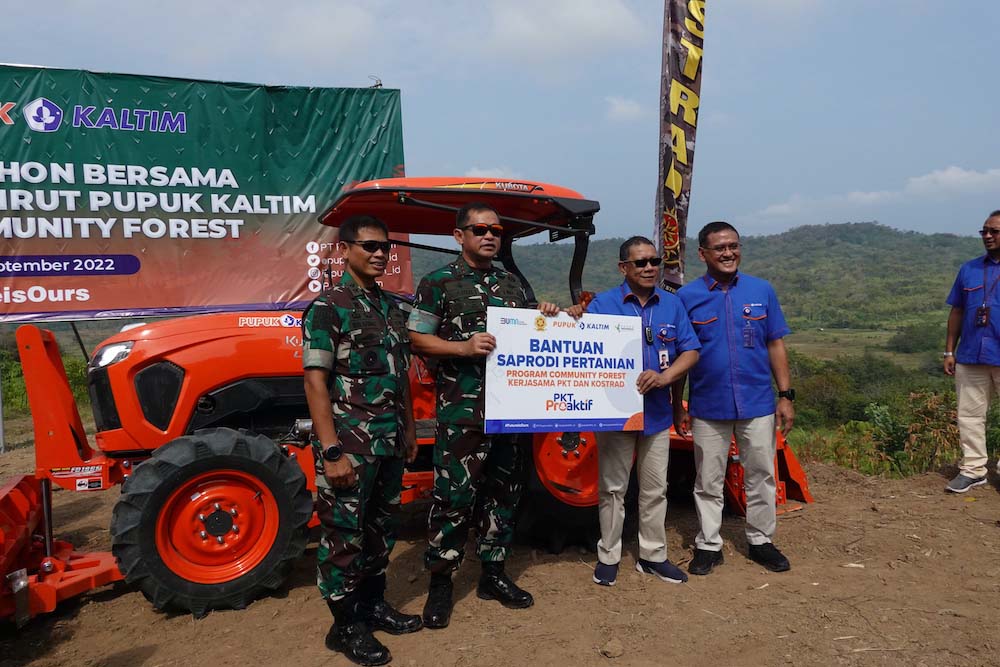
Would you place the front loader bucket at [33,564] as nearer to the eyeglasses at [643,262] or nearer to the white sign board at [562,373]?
the white sign board at [562,373]

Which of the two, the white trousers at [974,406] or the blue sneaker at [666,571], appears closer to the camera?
the blue sneaker at [666,571]

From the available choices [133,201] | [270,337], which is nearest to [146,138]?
[133,201]

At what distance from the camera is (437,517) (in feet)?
10.3

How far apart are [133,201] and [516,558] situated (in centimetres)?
526

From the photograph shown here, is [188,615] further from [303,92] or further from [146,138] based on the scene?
[303,92]

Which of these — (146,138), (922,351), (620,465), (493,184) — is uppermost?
(146,138)

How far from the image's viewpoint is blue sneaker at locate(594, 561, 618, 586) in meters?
3.57

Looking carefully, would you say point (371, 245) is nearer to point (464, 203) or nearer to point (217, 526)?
point (464, 203)

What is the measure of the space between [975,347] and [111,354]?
533 centimetres

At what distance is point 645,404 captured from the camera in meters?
3.46

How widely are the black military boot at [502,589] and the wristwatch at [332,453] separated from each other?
40.5 inches

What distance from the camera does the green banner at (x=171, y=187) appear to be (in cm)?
663

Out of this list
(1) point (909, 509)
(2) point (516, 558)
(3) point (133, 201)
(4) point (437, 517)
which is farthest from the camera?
(3) point (133, 201)

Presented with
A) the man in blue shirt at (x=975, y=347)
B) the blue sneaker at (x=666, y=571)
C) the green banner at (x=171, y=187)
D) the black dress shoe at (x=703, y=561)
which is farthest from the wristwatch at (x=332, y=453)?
the man in blue shirt at (x=975, y=347)
